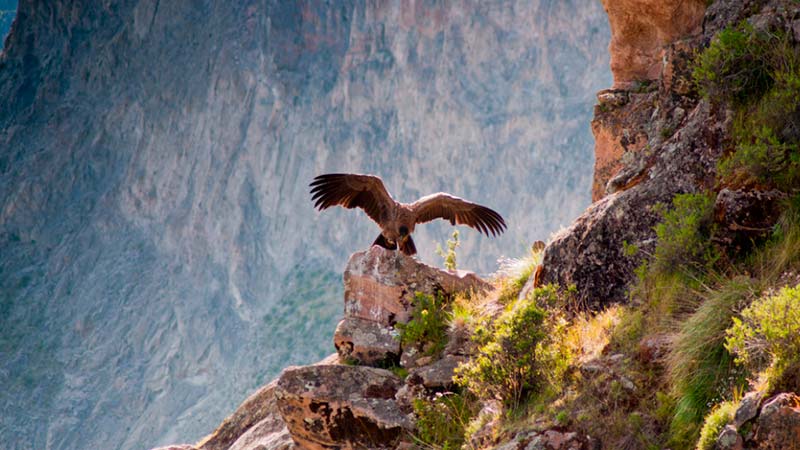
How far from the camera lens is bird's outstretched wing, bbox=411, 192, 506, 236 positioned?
1205cm

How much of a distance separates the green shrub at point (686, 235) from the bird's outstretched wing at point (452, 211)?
16.7ft

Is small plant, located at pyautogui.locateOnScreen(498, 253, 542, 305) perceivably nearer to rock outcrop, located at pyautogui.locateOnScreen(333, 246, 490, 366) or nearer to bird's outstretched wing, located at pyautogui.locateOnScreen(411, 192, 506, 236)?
rock outcrop, located at pyautogui.locateOnScreen(333, 246, 490, 366)

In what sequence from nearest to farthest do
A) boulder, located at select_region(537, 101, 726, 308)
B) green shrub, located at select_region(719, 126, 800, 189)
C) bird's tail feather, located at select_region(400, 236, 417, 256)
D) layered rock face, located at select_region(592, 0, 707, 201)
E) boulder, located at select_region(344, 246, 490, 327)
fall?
green shrub, located at select_region(719, 126, 800, 189) < boulder, located at select_region(537, 101, 726, 308) < boulder, located at select_region(344, 246, 490, 327) < layered rock face, located at select_region(592, 0, 707, 201) < bird's tail feather, located at select_region(400, 236, 417, 256)

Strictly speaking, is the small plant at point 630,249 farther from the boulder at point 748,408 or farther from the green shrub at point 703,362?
the boulder at point 748,408

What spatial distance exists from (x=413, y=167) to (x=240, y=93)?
56.9ft

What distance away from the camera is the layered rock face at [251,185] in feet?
239

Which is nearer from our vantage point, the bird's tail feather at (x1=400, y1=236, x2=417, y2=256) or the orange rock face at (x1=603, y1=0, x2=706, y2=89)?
the orange rock face at (x1=603, y1=0, x2=706, y2=89)

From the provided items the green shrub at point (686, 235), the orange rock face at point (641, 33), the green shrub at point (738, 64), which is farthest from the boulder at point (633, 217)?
the orange rock face at point (641, 33)

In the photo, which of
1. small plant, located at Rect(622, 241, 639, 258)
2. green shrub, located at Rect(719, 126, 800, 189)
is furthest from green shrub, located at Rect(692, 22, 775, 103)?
small plant, located at Rect(622, 241, 639, 258)

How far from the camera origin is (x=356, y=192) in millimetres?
11953

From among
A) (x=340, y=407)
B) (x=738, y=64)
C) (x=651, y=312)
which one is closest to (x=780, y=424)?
(x=651, y=312)

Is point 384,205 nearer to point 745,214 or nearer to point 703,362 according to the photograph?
point 745,214

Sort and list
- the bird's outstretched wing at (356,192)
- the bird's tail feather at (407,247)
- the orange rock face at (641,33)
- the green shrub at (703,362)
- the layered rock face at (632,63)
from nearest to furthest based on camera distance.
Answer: the green shrub at (703,362) < the layered rock face at (632,63) < the orange rock face at (641,33) < the bird's tail feather at (407,247) < the bird's outstretched wing at (356,192)

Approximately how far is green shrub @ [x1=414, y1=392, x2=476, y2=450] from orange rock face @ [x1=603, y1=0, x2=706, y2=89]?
5870 mm
